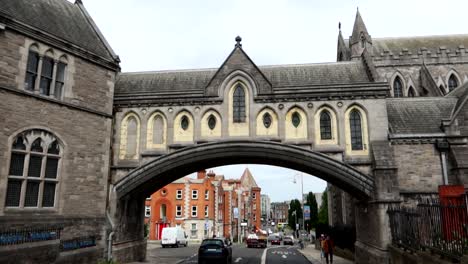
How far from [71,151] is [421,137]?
15.7m

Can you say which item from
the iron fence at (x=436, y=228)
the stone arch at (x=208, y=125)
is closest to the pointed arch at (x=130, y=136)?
the stone arch at (x=208, y=125)

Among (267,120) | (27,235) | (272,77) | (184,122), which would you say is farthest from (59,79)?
(272,77)

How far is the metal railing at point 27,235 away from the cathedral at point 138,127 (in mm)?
44

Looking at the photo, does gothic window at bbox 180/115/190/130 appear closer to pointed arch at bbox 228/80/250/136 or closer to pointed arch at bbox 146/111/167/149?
pointed arch at bbox 146/111/167/149

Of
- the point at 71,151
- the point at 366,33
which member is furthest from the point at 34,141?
the point at 366,33

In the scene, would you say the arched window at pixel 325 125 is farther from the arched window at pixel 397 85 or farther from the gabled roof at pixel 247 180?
the gabled roof at pixel 247 180

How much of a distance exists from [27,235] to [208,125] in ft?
29.6

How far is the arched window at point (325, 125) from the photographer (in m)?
17.1

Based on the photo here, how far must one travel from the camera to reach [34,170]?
1386cm

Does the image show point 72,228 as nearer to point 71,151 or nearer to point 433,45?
point 71,151

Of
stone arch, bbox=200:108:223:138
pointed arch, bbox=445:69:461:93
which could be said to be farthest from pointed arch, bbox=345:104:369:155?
pointed arch, bbox=445:69:461:93

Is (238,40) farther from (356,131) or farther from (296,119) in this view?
(356,131)

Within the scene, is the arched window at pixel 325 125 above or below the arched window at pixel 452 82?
below

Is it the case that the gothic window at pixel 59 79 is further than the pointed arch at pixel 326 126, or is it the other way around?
the pointed arch at pixel 326 126
